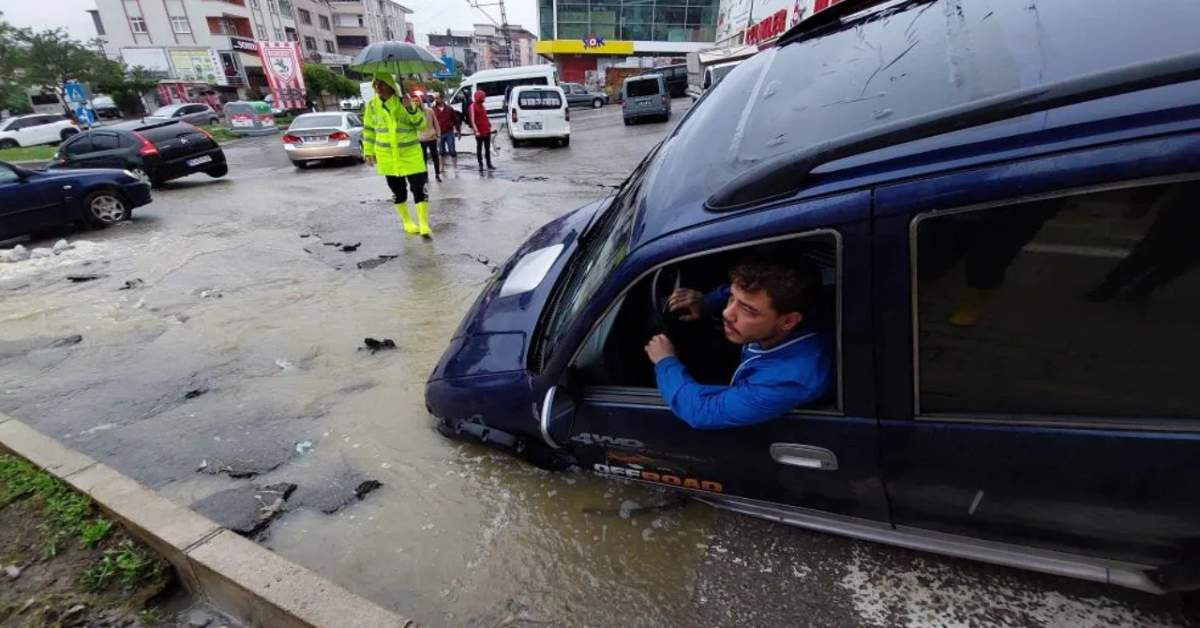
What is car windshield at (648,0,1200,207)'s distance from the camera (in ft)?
5.17

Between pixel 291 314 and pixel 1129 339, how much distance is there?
554cm

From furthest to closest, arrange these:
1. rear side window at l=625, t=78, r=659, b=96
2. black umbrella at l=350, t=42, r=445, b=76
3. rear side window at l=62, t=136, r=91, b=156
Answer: rear side window at l=625, t=78, r=659, b=96, rear side window at l=62, t=136, r=91, b=156, black umbrella at l=350, t=42, r=445, b=76

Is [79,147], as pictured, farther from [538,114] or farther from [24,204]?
[538,114]

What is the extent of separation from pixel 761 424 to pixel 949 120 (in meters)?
1.01

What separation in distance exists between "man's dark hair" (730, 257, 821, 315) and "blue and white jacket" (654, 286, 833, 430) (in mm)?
135

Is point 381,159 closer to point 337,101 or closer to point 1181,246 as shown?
point 1181,246

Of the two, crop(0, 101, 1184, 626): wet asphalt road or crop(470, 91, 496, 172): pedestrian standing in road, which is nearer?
crop(0, 101, 1184, 626): wet asphalt road

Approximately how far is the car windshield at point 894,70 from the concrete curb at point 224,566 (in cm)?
189

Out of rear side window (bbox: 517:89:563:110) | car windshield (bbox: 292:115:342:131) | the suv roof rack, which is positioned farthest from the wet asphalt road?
rear side window (bbox: 517:89:563:110)

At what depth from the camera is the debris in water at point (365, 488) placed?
285cm

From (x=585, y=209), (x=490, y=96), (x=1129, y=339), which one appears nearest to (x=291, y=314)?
(x=585, y=209)

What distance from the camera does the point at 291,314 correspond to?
5.15 m

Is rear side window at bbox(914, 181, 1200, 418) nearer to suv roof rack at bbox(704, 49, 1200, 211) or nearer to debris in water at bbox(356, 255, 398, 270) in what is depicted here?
suv roof rack at bbox(704, 49, 1200, 211)

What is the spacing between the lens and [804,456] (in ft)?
6.02
